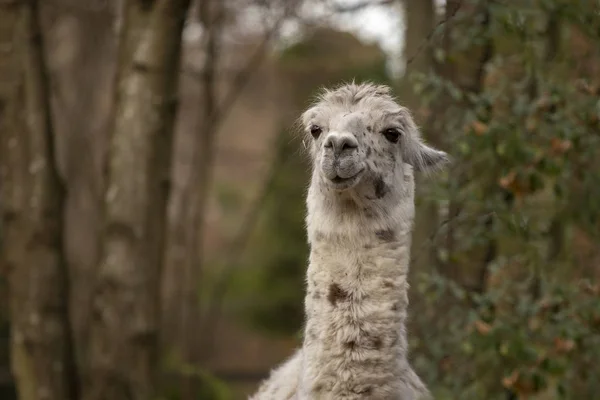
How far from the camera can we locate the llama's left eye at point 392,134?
443 centimetres

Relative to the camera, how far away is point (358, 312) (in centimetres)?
413

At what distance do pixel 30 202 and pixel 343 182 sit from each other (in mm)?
3786

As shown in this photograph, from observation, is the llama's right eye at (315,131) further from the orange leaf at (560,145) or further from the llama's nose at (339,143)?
the orange leaf at (560,145)

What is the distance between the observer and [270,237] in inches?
575

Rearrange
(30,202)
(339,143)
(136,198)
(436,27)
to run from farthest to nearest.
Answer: (30,202)
(136,198)
(436,27)
(339,143)

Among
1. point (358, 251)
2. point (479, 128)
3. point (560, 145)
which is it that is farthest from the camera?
point (560, 145)

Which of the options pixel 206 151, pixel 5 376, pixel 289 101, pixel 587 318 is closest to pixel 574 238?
pixel 587 318

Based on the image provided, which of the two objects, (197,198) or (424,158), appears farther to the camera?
(197,198)

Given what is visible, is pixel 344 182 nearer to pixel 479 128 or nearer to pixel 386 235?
pixel 386 235

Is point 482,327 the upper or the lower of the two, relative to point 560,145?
lower

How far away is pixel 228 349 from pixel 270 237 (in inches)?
85.2

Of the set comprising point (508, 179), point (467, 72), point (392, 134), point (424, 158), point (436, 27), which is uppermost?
point (436, 27)

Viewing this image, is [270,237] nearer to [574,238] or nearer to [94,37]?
[94,37]

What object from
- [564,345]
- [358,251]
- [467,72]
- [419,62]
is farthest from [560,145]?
[419,62]
